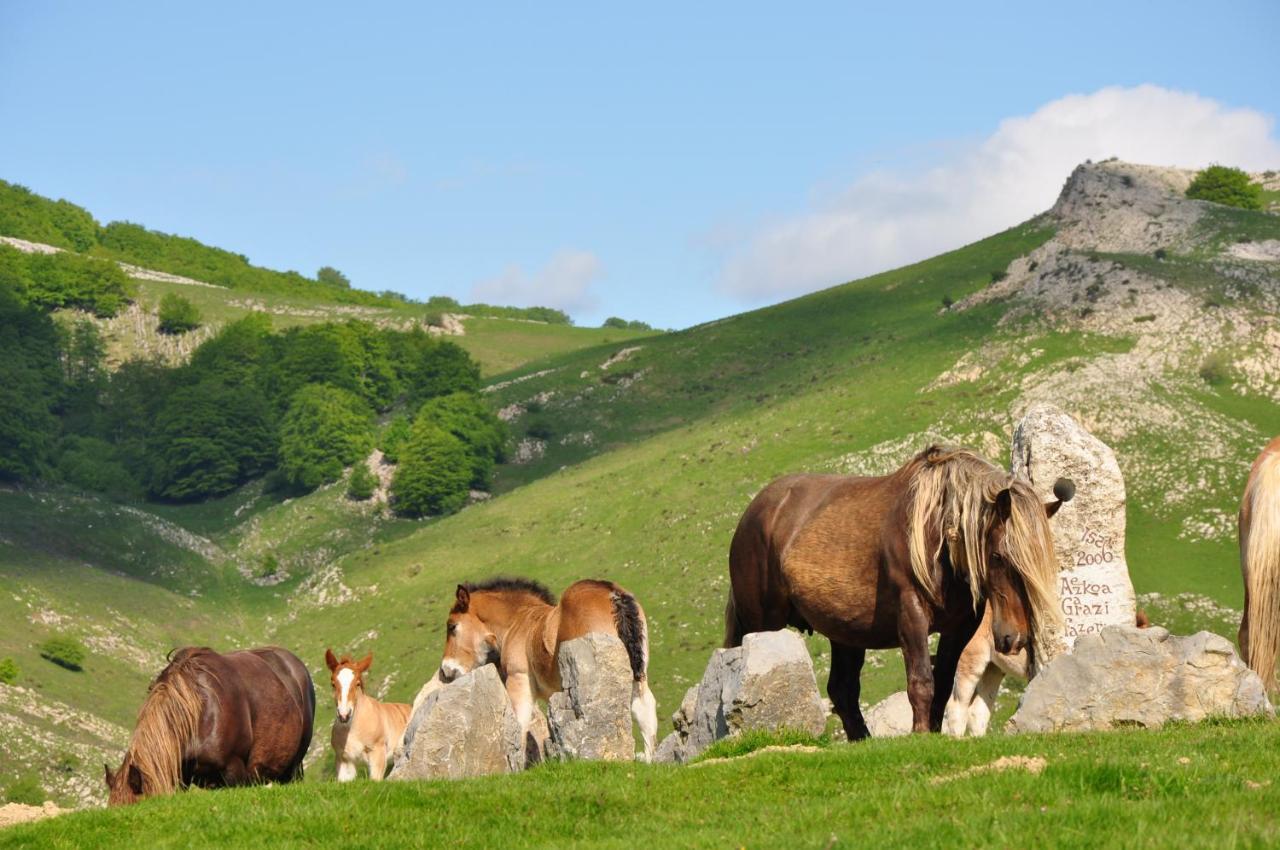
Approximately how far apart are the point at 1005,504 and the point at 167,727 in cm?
1056

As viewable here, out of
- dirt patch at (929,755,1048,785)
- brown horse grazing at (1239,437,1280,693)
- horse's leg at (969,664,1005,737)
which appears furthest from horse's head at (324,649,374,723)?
brown horse grazing at (1239,437,1280,693)

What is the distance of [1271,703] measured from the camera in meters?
16.3

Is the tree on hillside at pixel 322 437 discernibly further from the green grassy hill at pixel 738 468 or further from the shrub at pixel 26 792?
the shrub at pixel 26 792

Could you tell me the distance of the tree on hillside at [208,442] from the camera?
427 feet

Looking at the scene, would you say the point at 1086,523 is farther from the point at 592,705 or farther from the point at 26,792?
the point at 26,792

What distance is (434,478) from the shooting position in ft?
383

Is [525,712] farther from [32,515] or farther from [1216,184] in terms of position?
[1216,184]

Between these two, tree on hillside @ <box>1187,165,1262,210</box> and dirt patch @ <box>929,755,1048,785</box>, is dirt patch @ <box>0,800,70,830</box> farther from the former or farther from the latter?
tree on hillside @ <box>1187,165,1262,210</box>

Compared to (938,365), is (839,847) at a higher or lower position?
lower

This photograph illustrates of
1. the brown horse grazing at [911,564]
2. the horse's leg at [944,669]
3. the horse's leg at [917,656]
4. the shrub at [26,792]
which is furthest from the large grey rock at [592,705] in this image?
the shrub at [26,792]

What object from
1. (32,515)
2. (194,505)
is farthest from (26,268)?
(32,515)

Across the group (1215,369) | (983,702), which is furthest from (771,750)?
(1215,369)

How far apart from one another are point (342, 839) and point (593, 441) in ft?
339

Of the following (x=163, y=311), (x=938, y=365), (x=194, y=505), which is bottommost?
(x=194, y=505)
